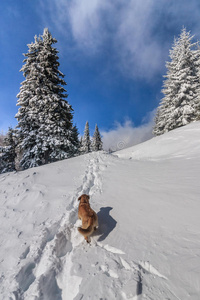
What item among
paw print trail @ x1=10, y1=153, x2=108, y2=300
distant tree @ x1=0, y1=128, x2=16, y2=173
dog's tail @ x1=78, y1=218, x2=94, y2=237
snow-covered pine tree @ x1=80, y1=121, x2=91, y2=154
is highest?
snow-covered pine tree @ x1=80, y1=121, x2=91, y2=154

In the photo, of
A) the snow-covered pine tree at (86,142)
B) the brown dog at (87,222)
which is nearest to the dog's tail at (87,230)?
the brown dog at (87,222)

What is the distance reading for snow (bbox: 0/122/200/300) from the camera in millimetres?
1670

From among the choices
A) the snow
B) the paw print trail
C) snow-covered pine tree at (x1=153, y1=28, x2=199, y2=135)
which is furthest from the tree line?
snow-covered pine tree at (x1=153, y1=28, x2=199, y2=135)

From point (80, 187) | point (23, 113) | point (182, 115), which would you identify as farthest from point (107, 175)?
point (182, 115)

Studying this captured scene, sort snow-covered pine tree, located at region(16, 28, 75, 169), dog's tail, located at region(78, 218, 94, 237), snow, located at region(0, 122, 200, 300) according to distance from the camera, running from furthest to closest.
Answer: snow-covered pine tree, located at region(16, 28, 75, 169) < dog's tail, located at region(78, 218, 94, 237) < snow, located at region(0, 122, 200, 300)

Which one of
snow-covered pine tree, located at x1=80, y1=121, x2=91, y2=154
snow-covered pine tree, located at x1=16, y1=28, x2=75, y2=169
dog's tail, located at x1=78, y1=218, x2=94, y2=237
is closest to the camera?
dog's tail, located at x1=78, y1=218, x2=94, y2=237

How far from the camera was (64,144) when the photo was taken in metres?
11.8

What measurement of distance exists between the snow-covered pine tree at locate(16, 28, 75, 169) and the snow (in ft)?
24.7

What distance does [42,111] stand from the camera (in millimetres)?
12094

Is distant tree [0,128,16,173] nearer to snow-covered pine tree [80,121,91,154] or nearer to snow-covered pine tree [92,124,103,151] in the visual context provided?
snow-covered pine tree [80,121,91,154]

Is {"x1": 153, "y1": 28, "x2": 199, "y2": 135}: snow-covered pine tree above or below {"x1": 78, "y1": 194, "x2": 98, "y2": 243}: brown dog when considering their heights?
above

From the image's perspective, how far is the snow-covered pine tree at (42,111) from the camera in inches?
457

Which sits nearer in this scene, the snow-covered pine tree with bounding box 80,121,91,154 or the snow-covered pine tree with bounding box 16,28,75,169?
the snow-covered pine tree with bounding box 16,28,75,169

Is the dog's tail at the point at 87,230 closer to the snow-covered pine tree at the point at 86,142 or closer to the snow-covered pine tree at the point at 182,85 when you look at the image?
the snow-covered pine tree at the point at 182,85
